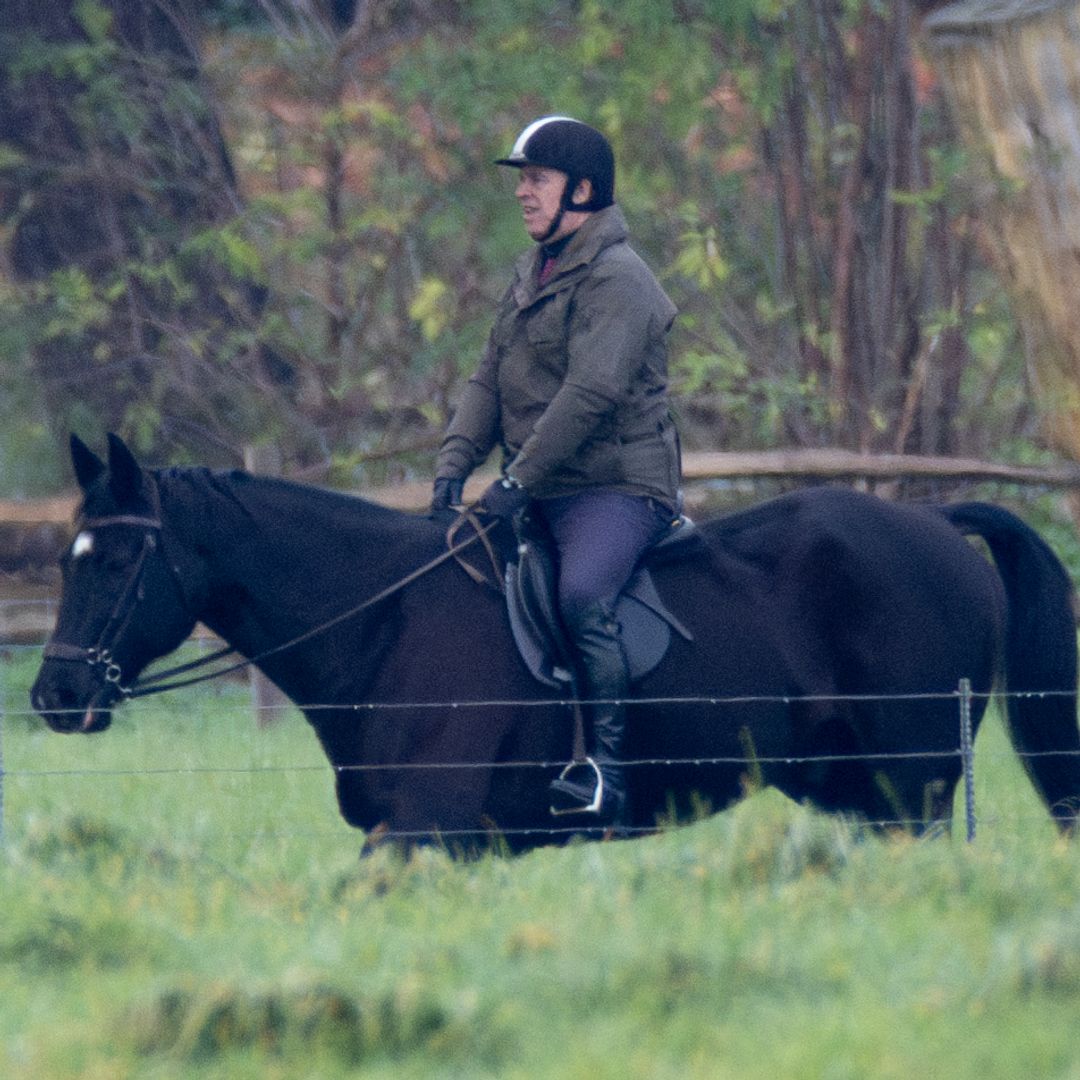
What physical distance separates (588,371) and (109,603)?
1.61 m

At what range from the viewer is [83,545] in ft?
20.1

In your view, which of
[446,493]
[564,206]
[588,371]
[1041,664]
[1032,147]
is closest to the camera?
[588,371]

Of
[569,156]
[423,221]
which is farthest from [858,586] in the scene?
[423,221]

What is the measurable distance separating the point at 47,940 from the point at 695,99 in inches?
352

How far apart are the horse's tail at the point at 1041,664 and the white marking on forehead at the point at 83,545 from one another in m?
3.07

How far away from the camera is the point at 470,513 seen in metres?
6.41

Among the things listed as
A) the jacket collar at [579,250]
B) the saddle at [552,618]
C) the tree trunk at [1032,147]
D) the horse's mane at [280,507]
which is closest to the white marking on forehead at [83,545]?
the horse's mane at [280,507]

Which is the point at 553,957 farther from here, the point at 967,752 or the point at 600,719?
the point at 967,752

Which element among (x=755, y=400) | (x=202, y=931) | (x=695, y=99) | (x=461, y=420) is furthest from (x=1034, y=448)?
(x=202, y=931)

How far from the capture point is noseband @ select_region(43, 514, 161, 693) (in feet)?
20.1

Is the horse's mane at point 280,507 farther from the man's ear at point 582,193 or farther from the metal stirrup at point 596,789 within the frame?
the man's ear at point 582,193

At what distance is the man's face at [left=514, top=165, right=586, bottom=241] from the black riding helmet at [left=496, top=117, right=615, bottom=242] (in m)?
0.02

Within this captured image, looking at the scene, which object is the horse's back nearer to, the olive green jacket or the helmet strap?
the olive green jacket

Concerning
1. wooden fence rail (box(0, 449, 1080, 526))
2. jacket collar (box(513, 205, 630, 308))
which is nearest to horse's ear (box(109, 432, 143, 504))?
jacket collar (box(513, 205, 630, 308))
